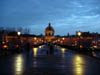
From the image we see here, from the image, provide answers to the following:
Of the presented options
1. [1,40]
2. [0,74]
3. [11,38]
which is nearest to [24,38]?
[11,38]

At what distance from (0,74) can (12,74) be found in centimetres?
90

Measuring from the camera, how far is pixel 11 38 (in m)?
88.5

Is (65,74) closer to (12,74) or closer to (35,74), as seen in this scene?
(35,74)

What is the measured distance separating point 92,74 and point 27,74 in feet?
15.6

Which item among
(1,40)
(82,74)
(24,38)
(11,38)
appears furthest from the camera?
(24,38)

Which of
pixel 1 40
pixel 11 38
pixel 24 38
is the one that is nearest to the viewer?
pixel 1 40

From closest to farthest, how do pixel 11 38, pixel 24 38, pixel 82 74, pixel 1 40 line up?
pixel 82 74 → pixel 1 40 → pixel 11 38 → pixel 24 38

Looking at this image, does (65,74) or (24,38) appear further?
(24,38)

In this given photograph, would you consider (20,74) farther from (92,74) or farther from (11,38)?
(11,38)

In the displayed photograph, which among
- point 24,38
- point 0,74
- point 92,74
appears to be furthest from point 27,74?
point 24,38

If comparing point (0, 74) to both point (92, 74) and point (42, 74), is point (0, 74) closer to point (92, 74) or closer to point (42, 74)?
point (42, 74)

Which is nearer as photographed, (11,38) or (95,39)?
(11,38)

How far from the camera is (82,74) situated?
48.0 ft

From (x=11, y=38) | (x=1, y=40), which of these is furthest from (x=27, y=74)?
(x=11, y=38)
